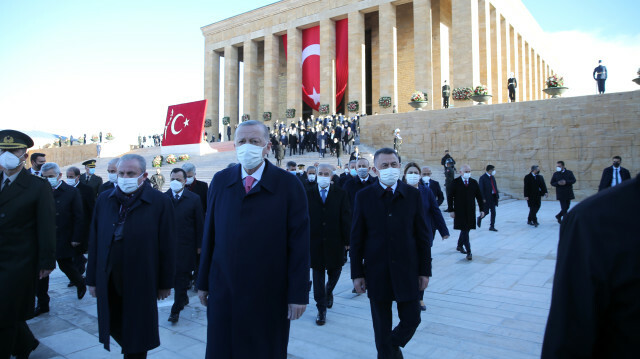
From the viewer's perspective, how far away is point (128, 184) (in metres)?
3.19

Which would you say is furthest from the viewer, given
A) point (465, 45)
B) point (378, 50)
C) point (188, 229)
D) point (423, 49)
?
point (378, 50)

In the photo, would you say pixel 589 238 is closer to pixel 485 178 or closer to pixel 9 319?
pixel 9 319

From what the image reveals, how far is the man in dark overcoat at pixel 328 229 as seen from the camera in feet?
16.1

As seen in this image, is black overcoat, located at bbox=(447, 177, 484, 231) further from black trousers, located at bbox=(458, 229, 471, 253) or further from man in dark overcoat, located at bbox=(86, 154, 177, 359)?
man in dark overcoat, located at bbox=(86, 154, 177, 359)

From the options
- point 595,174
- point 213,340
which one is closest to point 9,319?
point 213,340

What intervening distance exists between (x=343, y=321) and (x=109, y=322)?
2.43 meters

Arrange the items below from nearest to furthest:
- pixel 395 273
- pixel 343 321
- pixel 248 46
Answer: pixel 395 273
pixel 343 321
pixel 248 46

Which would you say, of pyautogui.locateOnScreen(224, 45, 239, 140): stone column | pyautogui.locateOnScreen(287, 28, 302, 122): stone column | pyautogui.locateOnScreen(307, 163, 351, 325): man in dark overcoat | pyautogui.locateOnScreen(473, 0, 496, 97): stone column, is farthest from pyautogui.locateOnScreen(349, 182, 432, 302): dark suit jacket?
pyautogui.locateOnScreen(224, 45, 239, 140): stone column

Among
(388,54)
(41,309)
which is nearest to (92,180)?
(41,309)

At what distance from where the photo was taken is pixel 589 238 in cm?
105

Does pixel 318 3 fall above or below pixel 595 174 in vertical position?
above

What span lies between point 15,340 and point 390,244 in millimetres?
3179

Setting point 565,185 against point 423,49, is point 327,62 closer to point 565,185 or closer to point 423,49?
point 423,49

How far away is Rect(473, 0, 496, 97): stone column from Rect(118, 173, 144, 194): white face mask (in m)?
26.2
